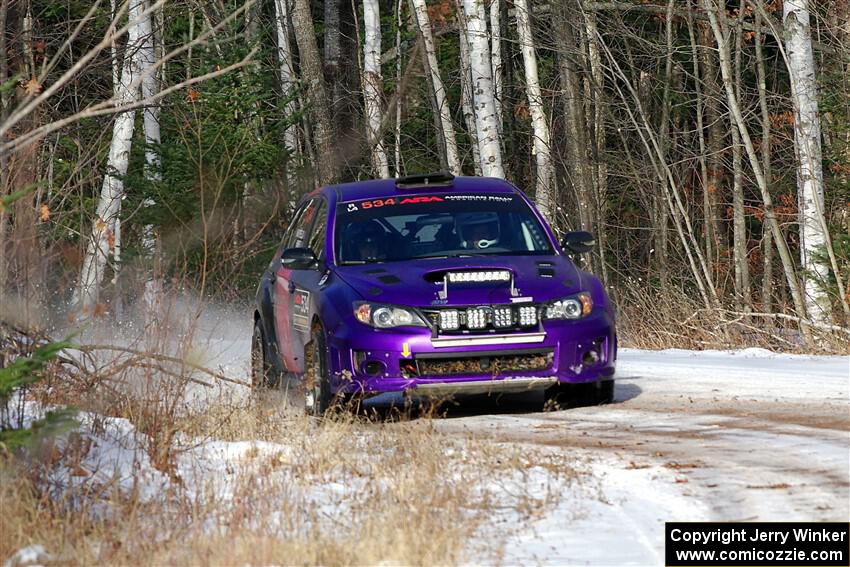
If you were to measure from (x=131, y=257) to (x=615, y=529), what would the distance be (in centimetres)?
1492

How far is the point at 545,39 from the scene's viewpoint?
30766 millimetres

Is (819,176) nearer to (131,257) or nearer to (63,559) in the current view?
(131,257)

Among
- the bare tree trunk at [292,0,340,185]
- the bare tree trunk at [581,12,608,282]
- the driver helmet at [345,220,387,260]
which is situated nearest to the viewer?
the driver helmet at [345,220,387,260]

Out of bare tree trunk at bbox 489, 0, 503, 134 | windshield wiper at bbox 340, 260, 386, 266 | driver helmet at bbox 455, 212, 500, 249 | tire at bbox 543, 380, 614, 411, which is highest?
bare tree trunk at bbox 489, 0, 503, 134

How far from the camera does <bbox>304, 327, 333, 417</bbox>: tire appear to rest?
436 inches

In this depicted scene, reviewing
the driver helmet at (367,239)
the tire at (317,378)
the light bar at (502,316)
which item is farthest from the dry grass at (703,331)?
the tire at (317,378)

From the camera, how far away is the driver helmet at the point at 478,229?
1199cm

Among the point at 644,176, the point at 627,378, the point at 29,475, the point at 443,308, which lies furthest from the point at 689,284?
the point at 29,475

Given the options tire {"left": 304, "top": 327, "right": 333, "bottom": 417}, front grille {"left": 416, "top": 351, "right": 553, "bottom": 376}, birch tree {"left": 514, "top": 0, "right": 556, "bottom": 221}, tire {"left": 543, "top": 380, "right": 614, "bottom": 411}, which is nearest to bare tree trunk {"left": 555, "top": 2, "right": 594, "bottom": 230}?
birch tree {"left": 514, "top": 0, "right": 556, "bottom": 221}

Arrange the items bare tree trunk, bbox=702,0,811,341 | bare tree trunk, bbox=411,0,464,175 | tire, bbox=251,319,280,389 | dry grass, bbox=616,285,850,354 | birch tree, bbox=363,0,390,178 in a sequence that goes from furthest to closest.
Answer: birch tree, bbox=363,0,390,178
bare tree trunk, bbox=411,0,464,175
bare tree trunk, bbox=702,0,811,341
dry grass, bbox=616,285,850,354
tire, bbox=251,319,280,389

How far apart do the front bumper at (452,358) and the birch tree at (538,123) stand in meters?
13.9

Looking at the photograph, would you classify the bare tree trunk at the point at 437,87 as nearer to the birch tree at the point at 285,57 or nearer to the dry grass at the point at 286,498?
the birch tree at the point at 285,57

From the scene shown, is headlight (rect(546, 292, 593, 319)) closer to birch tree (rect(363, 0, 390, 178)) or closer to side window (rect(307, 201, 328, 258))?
side window (rect(307, 201, 328, 258))

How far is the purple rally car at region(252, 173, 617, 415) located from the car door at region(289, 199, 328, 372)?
2cm
